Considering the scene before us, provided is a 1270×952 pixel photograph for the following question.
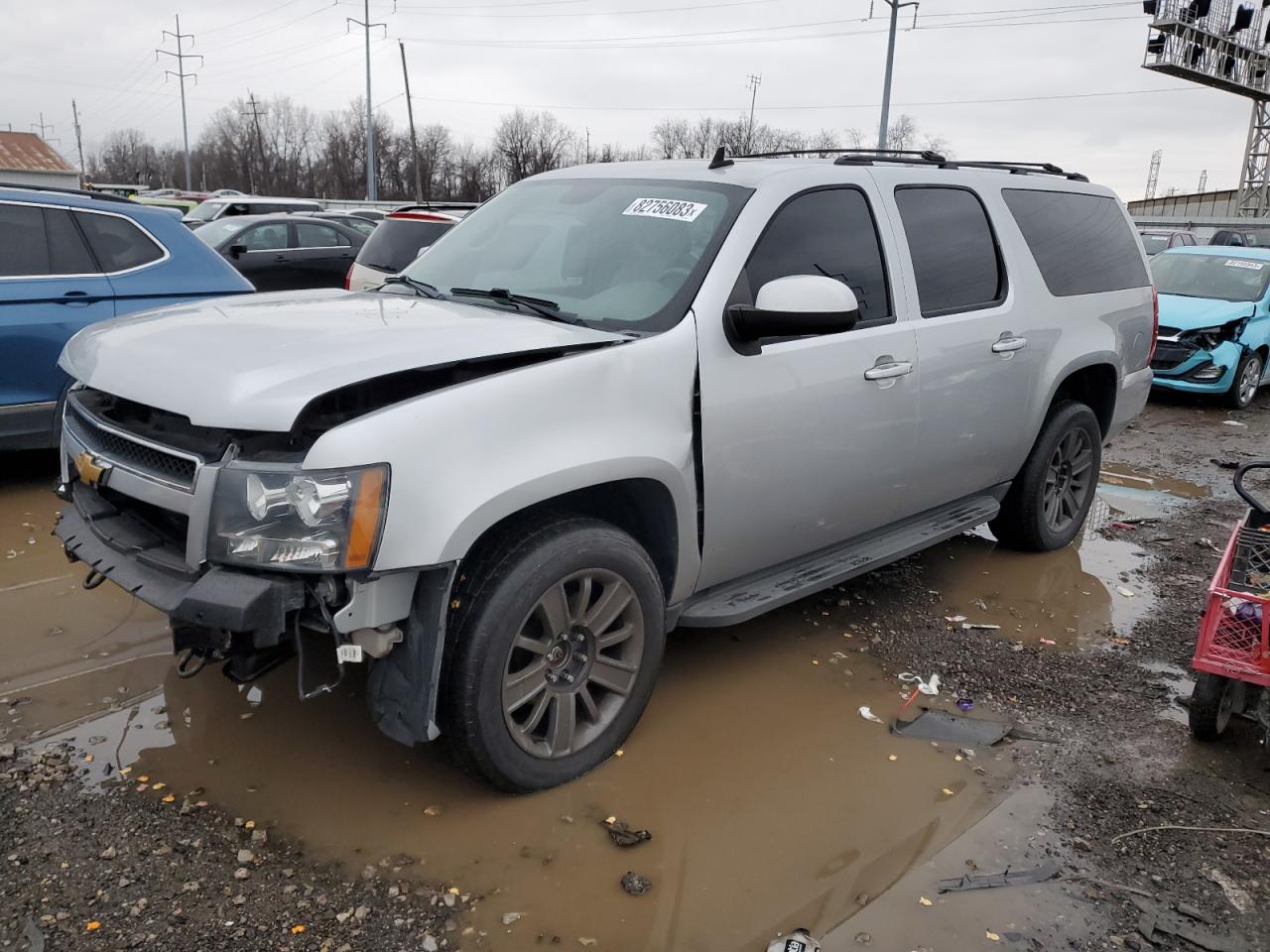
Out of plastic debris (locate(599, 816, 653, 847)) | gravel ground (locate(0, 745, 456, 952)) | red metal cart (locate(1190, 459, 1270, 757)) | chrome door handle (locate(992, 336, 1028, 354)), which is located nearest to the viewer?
gravel ground (locate(0, 745, 456, 952))

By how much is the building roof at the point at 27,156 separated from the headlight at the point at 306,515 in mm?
54989

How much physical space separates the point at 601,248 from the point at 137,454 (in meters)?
1.76

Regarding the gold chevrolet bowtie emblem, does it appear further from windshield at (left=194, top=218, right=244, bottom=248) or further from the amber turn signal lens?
windshield at (left=194, top=218, right=244, bottom=248)

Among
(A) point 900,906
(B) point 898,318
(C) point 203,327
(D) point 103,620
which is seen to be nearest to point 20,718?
(D) point 103,620

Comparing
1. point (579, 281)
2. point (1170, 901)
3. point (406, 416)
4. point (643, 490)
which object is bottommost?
point (1170, 901)

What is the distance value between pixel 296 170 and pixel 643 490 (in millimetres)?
94054

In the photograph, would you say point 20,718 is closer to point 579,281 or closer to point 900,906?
point 579,281

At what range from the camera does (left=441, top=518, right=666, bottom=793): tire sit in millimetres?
2869

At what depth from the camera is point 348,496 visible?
257 centimetres

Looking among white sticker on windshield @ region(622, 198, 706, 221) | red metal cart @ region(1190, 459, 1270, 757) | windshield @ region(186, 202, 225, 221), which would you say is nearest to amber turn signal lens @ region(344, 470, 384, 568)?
white sticker on windshield @ region(622, 198, 706, 221)

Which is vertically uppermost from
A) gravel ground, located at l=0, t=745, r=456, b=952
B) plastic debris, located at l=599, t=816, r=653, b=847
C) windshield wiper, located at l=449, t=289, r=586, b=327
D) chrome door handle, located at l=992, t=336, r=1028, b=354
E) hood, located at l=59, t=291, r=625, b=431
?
windshield wiper, located at l=449, t=289, r=586, b=327

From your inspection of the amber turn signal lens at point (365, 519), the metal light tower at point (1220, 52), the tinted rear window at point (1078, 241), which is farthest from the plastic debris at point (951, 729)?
the metal light tower at point (1220, 52)

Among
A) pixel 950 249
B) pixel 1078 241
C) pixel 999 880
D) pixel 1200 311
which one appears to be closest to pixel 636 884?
pixel 999 880

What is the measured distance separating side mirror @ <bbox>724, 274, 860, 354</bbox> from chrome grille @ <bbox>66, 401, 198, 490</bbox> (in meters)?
1.77
